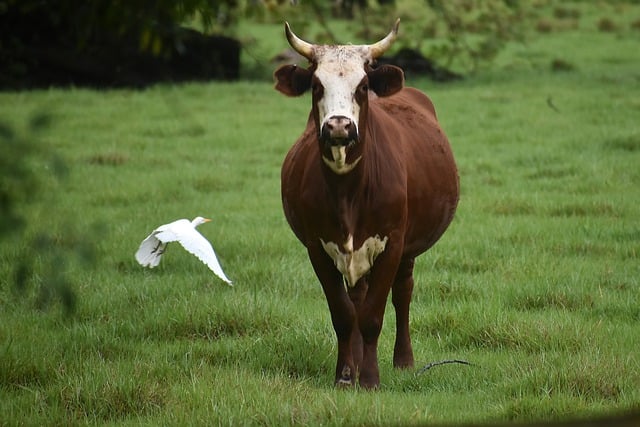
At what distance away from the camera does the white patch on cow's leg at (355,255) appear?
583cm

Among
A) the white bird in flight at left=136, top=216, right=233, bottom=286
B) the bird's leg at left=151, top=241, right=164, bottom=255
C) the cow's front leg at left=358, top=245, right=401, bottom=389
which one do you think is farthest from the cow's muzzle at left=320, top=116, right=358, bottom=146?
the bird's leg at left=151, top=241, right=164, bottom=255

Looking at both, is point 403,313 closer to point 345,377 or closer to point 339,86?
point 345,377

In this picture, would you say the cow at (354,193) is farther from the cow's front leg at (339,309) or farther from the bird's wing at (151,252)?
the bird's wing at (151,252)

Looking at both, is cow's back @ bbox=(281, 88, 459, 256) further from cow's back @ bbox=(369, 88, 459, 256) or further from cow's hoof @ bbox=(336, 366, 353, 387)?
cow's hoof @ bbox=(336, 366, 353, 387)

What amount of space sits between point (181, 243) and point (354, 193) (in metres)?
2.47

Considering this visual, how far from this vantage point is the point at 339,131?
5352 mm

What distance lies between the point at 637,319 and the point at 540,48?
17.9 meters

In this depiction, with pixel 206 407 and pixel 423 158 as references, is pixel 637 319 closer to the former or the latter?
pixel 423 158

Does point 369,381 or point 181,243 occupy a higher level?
point 369,381

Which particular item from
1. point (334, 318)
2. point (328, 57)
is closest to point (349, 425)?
point (334, 318)

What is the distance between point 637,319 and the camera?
23.7 feet

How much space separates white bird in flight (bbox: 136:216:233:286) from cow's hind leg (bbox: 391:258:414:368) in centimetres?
147

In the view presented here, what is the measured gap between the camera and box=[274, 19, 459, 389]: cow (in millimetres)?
5715

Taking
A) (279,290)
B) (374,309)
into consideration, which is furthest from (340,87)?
(279,290)
